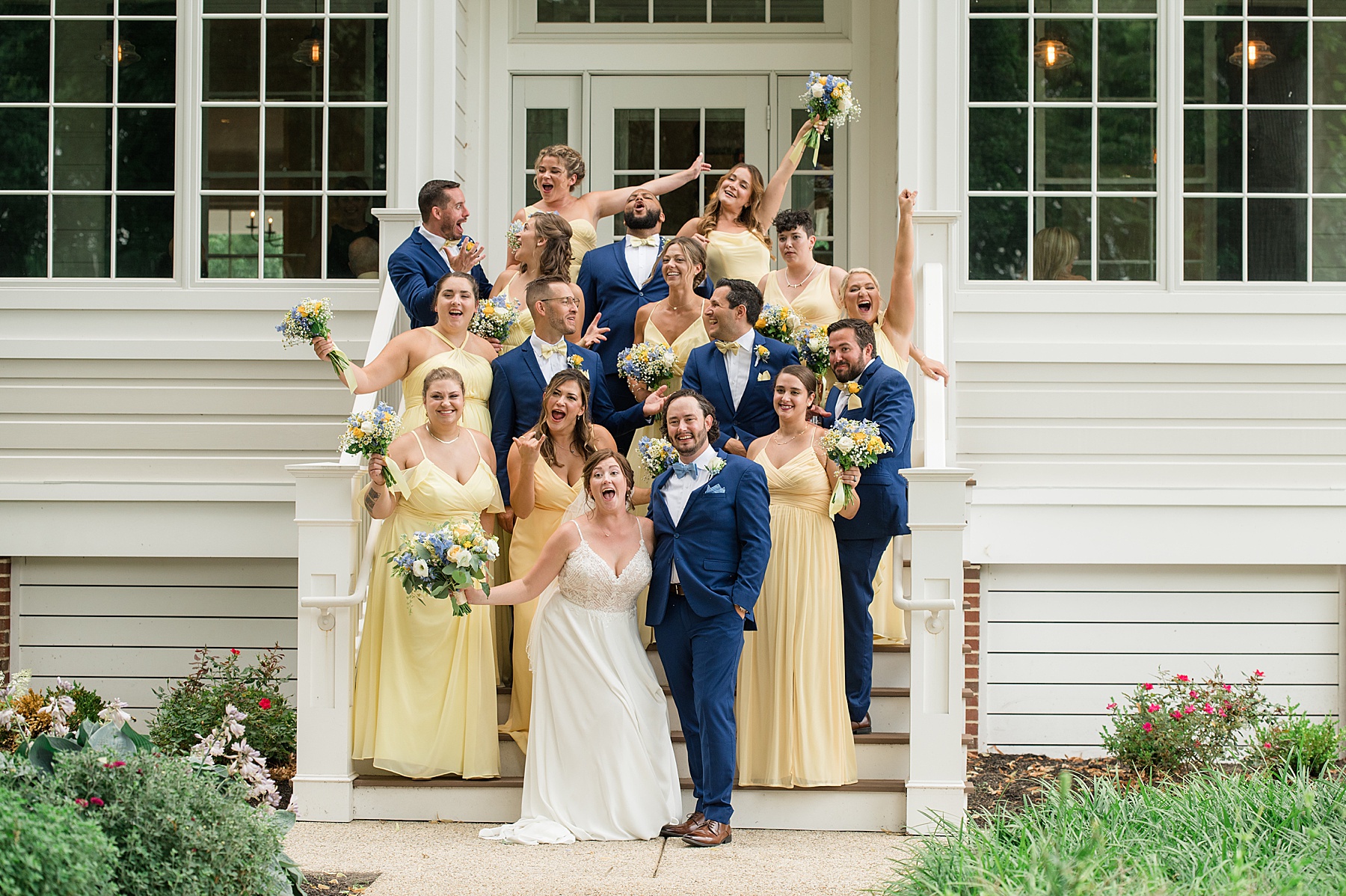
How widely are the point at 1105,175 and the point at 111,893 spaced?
6.45 meters

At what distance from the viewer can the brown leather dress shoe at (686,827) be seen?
17.5 ft

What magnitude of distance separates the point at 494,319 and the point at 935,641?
8.35ft

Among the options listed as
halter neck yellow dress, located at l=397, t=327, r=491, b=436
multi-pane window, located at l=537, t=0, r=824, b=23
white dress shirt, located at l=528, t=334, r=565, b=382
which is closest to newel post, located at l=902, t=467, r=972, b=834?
white dress shirt, located at l=528, t=334, r=565, b=382

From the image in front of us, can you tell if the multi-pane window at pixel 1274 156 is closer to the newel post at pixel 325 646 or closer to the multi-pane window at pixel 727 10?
the multi-pane window at pixel 727 10

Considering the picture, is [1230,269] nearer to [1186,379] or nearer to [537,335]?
[1186,379]

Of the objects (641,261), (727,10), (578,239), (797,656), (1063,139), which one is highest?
(727,10)

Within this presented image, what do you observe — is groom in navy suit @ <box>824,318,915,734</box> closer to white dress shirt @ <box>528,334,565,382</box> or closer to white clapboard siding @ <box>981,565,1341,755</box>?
white dress shirt @ <box>528,334,565,382</box>

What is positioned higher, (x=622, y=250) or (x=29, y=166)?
(x=29, y=166)

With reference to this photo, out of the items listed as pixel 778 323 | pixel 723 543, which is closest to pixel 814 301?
pixel 778 323

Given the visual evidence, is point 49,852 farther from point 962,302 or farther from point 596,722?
point 962,302

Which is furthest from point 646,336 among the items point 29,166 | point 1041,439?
point 29,166

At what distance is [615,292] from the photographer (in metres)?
6.62

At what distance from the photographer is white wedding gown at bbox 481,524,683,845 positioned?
5461 millimetres

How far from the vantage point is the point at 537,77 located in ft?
28.4
